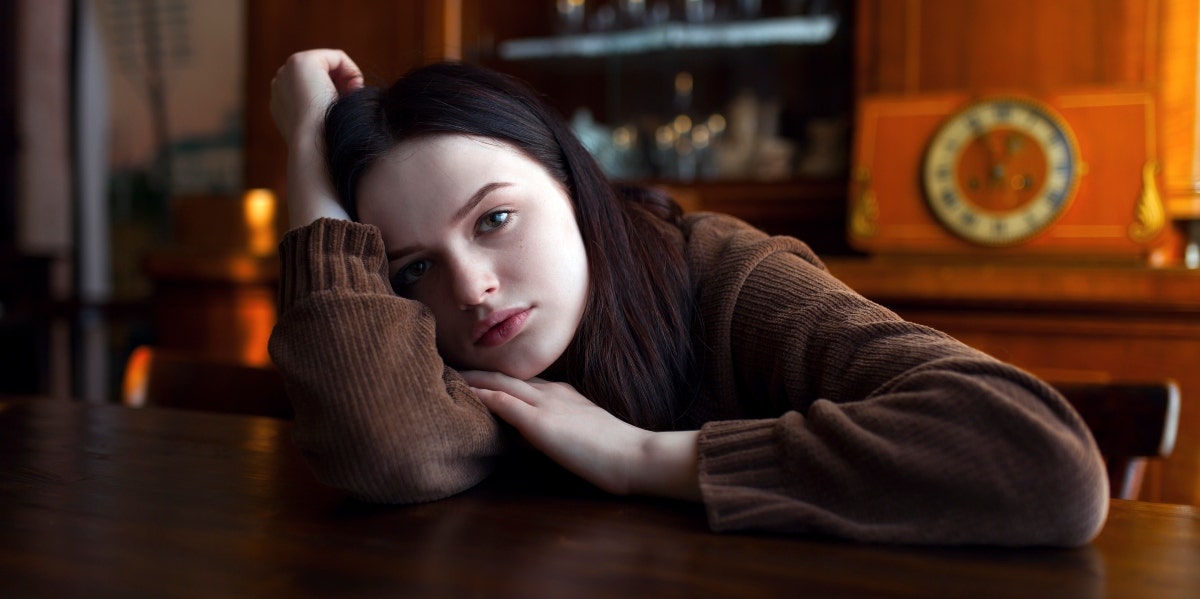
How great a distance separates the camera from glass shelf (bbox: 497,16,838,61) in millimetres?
2457

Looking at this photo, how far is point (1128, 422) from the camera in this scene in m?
0.86

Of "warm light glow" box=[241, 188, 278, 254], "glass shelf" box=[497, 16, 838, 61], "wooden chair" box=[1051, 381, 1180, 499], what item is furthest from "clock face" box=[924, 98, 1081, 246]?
"warm light glow" box=[241, 188, 278, 254]

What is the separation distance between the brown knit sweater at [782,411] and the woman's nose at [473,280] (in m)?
0.04

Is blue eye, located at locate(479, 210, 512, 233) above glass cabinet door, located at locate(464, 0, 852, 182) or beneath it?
beneath

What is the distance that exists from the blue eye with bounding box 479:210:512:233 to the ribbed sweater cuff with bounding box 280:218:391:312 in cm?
9

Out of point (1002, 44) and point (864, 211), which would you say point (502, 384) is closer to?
point (864, 211)

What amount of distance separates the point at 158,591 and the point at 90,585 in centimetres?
4

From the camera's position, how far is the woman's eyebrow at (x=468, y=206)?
738mm

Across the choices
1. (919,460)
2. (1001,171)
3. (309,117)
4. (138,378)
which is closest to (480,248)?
(309,117)

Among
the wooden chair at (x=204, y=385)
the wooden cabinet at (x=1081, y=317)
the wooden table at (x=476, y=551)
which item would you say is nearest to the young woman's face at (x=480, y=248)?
the wooden table at (x=476, y=551)

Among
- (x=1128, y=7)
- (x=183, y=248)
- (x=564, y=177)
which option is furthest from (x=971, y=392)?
(x=183, y=248)

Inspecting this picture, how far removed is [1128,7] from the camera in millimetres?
1920

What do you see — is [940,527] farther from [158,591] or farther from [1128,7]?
[1128,7]

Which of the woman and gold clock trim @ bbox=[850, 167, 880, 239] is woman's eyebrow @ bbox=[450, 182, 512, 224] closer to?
the woman
